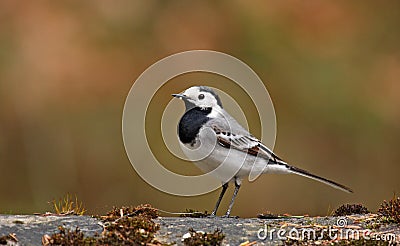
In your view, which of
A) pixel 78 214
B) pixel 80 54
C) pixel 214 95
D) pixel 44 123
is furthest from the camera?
pixel 80 54

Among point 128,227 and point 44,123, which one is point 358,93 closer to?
point 44,123

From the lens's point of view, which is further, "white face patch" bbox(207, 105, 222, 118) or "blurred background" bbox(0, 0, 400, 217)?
"blurred background" bbox(0, 0, 400, 217)

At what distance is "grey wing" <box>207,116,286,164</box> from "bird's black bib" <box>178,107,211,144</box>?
0.09 meters

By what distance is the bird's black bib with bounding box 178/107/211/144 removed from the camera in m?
6.75

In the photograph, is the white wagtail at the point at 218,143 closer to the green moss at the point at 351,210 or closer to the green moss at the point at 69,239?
the green moss at the point at 351,210

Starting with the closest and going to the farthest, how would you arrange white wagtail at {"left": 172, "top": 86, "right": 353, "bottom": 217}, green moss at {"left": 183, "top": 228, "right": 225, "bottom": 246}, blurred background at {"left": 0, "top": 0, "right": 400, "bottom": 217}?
green moss at {"left": 183, "top": 228, "right": 225, "bottom": 246} → white wagtail at {"left": 172, "top": 86, "right": 353, "bottom": 217} → blurred background at {"left": 0, "top": 0, "right": 400, "bottom": 217}

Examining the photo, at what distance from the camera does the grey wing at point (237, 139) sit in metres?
6.77

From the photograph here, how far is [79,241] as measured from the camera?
15.1 feet

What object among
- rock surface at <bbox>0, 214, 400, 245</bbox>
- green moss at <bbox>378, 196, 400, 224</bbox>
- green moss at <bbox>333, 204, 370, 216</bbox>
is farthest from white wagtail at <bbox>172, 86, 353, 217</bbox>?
green moss at <bbox>378, 196, 400, 224</bbox>

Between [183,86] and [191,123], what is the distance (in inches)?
168

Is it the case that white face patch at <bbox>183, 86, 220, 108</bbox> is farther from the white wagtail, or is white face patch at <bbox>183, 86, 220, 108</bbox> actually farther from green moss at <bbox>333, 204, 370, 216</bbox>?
green moss at <bbox>333, 204, 370, 216</bbox>

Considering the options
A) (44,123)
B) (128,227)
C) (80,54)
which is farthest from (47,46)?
(128,227)

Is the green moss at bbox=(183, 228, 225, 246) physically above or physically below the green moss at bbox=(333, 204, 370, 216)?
below

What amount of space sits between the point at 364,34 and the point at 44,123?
5.10 meters
